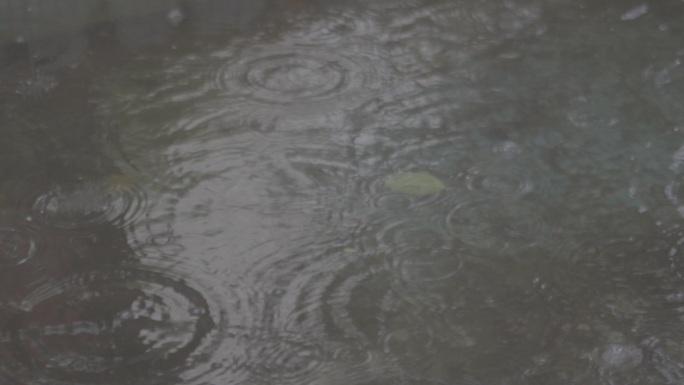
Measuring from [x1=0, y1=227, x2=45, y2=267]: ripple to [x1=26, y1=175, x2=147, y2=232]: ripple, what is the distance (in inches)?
2.5

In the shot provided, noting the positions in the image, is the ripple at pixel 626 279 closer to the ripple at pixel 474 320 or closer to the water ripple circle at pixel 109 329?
the ripple at pixel 474 320

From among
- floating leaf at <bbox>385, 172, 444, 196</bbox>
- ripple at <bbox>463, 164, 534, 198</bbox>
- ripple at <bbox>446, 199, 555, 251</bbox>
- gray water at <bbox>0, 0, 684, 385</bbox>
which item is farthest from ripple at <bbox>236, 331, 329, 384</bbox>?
ripple at <bbox>463, 164, 534, 198</bbox>

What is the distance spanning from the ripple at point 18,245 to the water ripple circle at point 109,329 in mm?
147

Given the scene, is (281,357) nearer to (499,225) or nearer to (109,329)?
(109,329)

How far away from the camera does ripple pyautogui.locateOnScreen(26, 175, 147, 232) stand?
2.86 metres

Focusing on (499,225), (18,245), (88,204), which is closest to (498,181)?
(499,225)

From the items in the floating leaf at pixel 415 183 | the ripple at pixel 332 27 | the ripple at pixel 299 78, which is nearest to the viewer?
the floating leaf at pixel 415 183

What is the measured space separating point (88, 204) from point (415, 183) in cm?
97

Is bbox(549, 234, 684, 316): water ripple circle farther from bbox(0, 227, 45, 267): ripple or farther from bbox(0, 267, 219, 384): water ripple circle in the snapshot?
bbox(0, 227, 45, 267): ripple

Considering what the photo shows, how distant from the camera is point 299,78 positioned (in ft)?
11.9

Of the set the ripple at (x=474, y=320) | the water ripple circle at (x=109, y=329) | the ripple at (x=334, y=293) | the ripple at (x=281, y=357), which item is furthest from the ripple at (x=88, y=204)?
the ripple at (x=474, y=320)

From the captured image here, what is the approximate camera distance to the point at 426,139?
329 centimetres

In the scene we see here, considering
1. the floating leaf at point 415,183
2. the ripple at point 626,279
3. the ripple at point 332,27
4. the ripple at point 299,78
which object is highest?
the ripple at point 332,27

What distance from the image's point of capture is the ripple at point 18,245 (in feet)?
8.88
